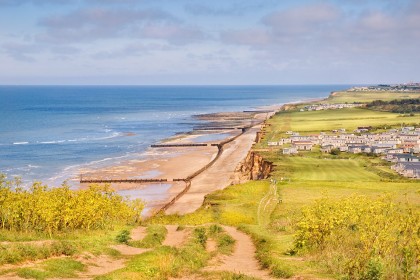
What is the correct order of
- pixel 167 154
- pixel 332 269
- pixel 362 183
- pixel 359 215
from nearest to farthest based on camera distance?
pixel 332 269, pixel 359 215, pixel 362 183, pixel 167 154

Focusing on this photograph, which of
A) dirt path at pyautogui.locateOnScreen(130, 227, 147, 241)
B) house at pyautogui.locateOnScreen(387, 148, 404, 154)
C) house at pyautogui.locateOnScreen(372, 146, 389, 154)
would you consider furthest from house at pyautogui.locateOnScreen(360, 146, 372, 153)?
dirt path at pyautogui.locateOnScreen(130, 227, 147, 241)

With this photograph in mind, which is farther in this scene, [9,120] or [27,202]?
[9,120]

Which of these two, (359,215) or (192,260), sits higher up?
(359,215)

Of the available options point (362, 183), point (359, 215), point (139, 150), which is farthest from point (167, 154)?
point (359, 215)

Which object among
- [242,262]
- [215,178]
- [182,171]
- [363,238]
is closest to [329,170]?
[215,178]

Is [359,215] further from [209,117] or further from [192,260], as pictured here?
[209,117]
